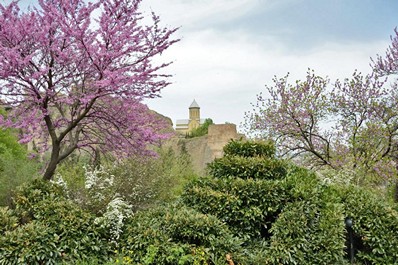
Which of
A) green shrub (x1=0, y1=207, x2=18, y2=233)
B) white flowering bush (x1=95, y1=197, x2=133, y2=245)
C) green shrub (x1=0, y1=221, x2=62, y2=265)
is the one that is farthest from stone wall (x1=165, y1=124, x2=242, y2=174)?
green shrub (x1=0, y1=221, x2=62, y2=265)

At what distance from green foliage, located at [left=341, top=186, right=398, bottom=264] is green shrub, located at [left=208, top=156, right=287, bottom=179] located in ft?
3.39

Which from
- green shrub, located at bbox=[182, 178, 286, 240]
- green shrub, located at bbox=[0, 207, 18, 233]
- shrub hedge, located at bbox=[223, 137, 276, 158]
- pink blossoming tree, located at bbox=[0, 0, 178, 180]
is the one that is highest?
pink blossoming tree, located at bbox=[0, 0, 178, 180]

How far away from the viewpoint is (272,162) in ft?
19.1

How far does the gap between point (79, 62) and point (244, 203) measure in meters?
3.33

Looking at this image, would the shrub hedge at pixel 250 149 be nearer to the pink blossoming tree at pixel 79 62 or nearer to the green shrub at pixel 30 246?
the pink blossoming tree at pixel 79 62

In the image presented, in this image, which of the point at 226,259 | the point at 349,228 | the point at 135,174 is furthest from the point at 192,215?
the point at 135,174

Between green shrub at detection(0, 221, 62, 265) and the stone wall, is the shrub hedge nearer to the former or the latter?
green shrub at detection(0, 221, 62, 265)

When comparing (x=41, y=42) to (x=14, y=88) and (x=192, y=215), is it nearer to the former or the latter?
(x=14, y=88)

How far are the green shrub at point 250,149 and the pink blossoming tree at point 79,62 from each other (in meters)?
1.29

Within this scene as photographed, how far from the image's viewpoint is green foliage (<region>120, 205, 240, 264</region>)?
437 cm

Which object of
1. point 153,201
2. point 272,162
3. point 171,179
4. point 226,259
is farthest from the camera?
point 171,179

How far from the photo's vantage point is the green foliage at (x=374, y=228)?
5.21 m

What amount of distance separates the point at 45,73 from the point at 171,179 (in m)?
4.23

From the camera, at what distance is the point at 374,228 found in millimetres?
5293
